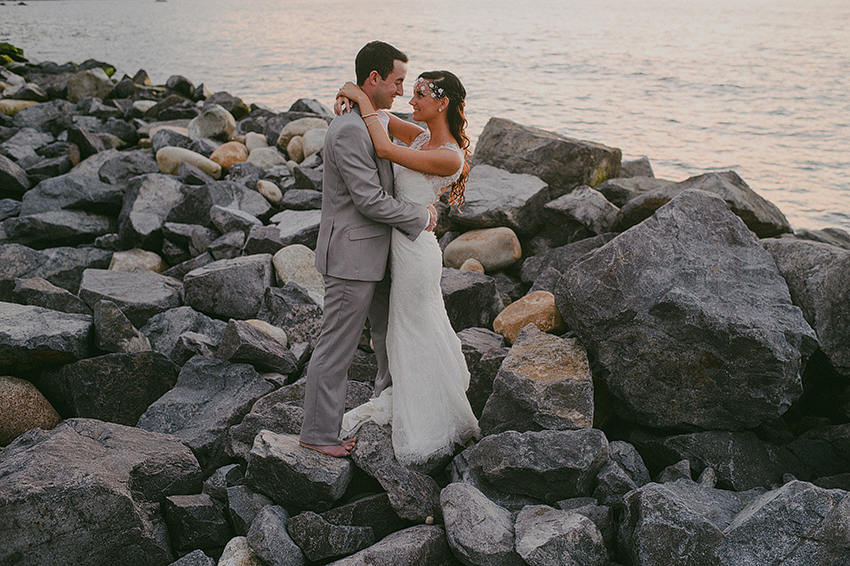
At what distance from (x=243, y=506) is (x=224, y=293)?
3.24 m

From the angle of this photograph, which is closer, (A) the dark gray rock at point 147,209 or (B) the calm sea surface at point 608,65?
(A) the dark gray rock at point 147,209

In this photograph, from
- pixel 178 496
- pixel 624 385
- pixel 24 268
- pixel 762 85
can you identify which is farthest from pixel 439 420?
pixel 762 85

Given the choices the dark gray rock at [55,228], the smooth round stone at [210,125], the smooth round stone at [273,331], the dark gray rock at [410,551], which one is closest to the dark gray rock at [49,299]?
the smooth round stone at [273,331]

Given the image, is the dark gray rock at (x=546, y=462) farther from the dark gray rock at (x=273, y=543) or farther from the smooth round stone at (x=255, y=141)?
the smooth round stone at (x=255, y=141)

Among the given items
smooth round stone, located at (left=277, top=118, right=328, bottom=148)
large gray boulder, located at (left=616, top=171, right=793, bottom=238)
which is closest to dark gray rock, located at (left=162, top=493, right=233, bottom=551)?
large gray boulder, located at (left=616, top=171, right=793, bottom=238)

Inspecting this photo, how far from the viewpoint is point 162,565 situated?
3.71 metres

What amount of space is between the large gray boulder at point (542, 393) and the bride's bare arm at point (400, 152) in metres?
1.49

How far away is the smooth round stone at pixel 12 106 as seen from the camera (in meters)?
17.5

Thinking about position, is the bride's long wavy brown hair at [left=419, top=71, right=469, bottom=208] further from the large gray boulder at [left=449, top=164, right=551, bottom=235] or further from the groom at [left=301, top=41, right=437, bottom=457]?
the large gray boulder at [left=449, top=164, right=551, bottom=235]

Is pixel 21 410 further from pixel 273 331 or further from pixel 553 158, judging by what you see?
pixel 553 158

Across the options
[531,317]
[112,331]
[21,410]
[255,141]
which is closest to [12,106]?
[255,141]

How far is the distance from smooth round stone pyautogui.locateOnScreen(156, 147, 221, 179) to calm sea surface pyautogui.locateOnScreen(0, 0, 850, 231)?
318 inches

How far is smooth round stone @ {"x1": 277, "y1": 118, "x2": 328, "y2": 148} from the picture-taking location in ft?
44.2

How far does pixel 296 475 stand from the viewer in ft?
12.6
